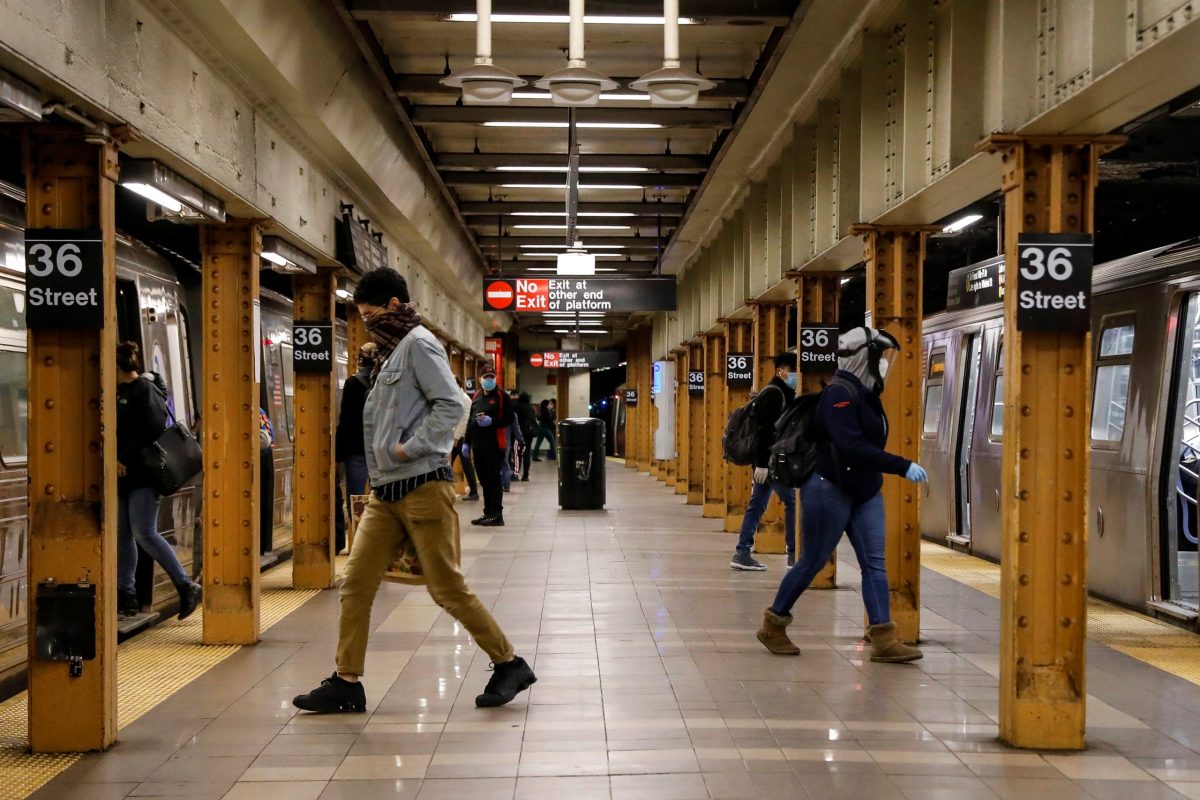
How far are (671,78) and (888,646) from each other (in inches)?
127

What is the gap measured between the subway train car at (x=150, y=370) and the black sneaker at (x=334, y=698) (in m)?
1.55

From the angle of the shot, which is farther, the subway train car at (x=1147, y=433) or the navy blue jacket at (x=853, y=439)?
the subway train car at (x=1147, y=433)

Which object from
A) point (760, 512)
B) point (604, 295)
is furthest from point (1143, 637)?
point (604, 295)

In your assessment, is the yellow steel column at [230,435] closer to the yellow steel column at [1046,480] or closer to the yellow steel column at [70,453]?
the yellow steel column at [70,453]

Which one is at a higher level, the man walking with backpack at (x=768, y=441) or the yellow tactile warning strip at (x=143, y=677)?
the man walking with backpack at (x=768, y=441)

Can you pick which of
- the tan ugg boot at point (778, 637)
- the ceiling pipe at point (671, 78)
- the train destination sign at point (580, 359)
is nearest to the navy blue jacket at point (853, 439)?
the tan ugg boot at point (778, 637)

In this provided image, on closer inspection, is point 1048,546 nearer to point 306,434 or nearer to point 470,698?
point 470,698

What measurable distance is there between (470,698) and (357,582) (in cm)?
83

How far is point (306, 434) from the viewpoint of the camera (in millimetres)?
8508

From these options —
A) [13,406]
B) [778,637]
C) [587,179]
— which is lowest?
[778,637]

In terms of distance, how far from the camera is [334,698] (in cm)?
496

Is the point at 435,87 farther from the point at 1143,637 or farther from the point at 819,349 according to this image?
the point at 1143,637

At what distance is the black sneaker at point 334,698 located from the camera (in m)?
4.94

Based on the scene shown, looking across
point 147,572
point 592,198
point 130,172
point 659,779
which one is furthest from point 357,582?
point 592,198
